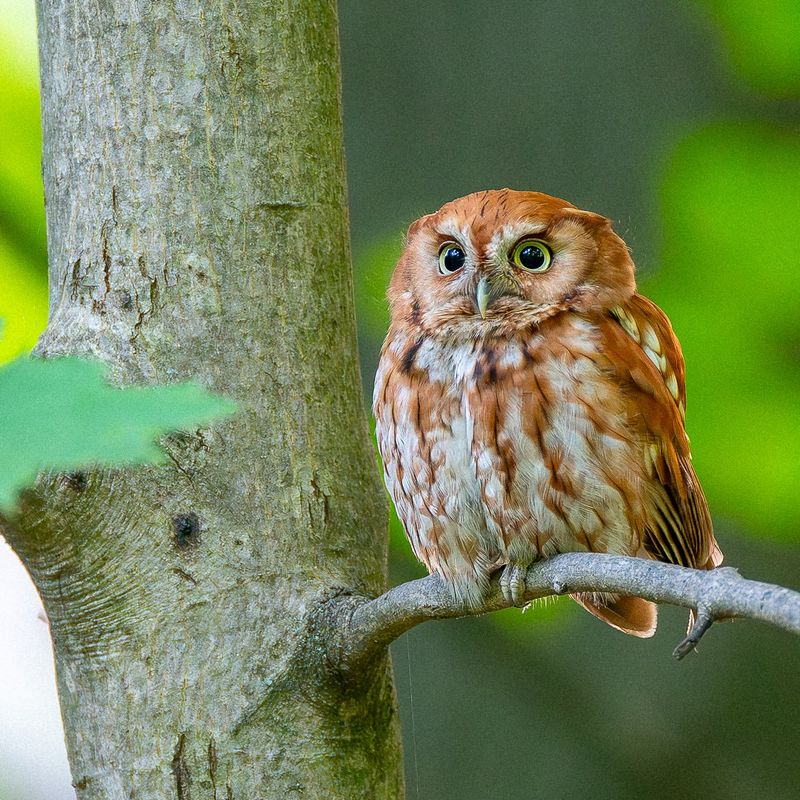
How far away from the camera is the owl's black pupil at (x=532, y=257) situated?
1.82 meters

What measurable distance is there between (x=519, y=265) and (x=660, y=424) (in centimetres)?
36

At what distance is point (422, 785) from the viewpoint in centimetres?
317

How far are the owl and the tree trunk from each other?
181 millimetres

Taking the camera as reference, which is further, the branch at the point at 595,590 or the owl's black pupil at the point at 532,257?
the owl's black pupil at the point at 532,257

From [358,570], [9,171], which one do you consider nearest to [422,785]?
[358,570]

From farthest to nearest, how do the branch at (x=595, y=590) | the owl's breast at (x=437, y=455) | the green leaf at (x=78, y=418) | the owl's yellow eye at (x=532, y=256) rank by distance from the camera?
the owl's yellow eye at (x=532, y=256), the owl's breast at (x=437, y=455), the branch at (x=595, y=590), the green leaf at (x=78, y=418)

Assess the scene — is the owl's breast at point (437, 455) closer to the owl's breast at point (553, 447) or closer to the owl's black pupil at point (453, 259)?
the owl's breast at point (553, 447)

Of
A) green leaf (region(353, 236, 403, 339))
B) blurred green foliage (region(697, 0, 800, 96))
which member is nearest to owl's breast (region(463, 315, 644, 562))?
green leaf (region(353, 236, 403, 339))

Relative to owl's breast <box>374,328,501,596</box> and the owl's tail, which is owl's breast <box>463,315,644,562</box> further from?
the owl's tail

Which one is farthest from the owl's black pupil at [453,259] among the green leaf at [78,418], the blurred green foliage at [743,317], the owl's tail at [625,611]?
the green leaf at [78,418]

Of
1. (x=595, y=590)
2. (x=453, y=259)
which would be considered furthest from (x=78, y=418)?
(x=453, y=259)

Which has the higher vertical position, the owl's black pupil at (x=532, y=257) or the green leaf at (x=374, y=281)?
the green leaf at (x=374, y=281)

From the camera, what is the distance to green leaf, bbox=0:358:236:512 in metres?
0.38

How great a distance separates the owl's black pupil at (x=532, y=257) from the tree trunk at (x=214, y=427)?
36 cm
